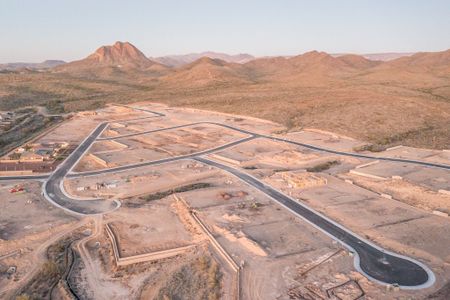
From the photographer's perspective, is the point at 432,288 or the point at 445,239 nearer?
the point at 432,288

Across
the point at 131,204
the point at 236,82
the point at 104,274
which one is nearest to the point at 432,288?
the point at 104,274

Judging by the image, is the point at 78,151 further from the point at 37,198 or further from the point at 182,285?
the point at 182,285

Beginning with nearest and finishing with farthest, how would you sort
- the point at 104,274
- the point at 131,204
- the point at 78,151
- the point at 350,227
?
the point at 104,274, the point at 350,227, the point at 131,204, the point at 78,151

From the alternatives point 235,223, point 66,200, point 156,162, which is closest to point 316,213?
point 235,223

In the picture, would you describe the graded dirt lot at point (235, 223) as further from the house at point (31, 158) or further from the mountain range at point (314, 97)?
the mountain range at point (314, 97)

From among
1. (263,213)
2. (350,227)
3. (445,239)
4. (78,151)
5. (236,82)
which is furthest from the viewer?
(236,82)

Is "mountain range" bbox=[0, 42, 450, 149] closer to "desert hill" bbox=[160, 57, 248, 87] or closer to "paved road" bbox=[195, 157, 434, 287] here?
"desert hill" bbox=[160, 57, 248, 87]
